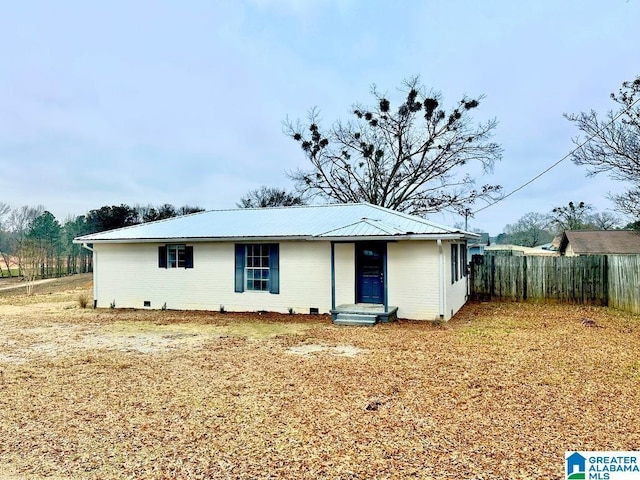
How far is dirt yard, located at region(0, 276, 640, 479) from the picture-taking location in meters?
3.34

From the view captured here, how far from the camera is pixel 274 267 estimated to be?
1184 centimetres

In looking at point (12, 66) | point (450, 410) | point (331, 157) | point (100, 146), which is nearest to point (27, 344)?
point (450, 410)

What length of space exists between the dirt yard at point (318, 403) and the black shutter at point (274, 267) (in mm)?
2879

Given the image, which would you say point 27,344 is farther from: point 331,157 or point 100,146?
point 331,157

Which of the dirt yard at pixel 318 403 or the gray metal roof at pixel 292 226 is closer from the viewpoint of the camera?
the dirt yard at pixel 318 403

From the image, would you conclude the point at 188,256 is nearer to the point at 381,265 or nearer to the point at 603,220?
the point at 381,265

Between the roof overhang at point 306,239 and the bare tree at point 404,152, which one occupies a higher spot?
the bare tree at point 404,152

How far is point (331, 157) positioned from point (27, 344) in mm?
19950

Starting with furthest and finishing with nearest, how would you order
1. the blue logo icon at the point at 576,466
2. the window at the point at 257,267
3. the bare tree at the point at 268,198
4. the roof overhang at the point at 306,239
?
1. the bare tree at the point at 268,198
2. the window at the point at 257,267
3. the roof overhang at the point at 306,239
4. the blue logo icon at the point at 576,466

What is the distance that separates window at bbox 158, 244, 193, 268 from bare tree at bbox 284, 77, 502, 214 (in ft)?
46.8

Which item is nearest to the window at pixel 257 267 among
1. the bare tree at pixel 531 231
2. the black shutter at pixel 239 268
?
the black shutter at pixel 239 268

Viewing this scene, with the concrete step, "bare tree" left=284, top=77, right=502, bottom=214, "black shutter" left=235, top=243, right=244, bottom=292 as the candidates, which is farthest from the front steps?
"bare tree" left=284, top=77, right=502, bottom=214

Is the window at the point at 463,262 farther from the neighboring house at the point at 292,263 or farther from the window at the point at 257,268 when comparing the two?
the window at the point at 257,268

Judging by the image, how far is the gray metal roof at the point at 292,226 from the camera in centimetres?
1026
